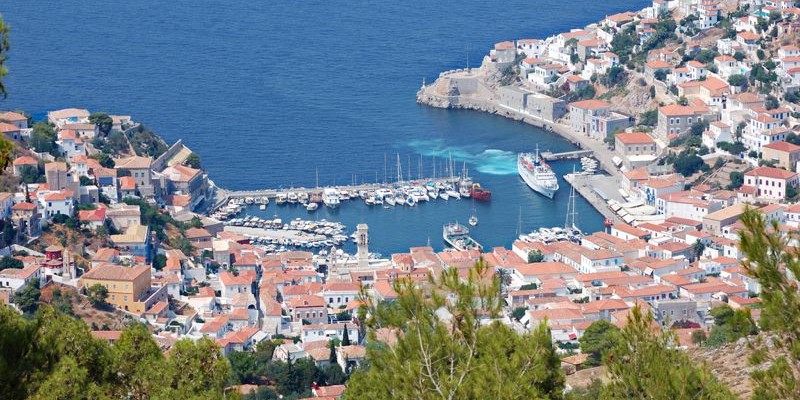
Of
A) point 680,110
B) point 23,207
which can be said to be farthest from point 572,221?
point 23,207

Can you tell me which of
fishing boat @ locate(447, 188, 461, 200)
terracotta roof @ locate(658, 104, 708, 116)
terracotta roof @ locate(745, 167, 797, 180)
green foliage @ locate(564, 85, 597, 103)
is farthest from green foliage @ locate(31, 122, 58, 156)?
green foliage @ locate(564, 85, 597, 103)

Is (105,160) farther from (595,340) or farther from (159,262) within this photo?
Result: (595,340)

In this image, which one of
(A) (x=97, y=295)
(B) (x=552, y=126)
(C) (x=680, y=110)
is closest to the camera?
(A) (x=97, y=295)

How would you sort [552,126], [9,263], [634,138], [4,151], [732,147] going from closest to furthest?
1. [4,151]
2. [9,263]
3. [732,147]
4. [634,138]
5. [552,126]

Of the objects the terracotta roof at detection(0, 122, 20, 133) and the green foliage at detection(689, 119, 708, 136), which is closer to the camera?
the terracotta roof at detection(0, 122, 20, 133)

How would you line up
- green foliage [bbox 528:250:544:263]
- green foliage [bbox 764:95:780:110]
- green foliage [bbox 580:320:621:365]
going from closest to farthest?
1. green foliage [bbox 580:320:621:365]
2. green foliage [bbox 528:250:544:263]
3. green foliage [bbox 764:95:780:110]

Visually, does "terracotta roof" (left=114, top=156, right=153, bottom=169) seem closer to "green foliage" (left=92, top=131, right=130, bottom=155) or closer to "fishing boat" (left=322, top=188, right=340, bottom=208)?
"green foliage" (left=92, top=131, right=130, bottom=155)

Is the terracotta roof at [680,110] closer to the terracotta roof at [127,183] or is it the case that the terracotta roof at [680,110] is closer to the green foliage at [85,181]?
the terracotta roof at [127,183]

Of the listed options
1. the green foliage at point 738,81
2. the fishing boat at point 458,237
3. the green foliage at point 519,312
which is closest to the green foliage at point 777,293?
the green foliage at point 519,312
